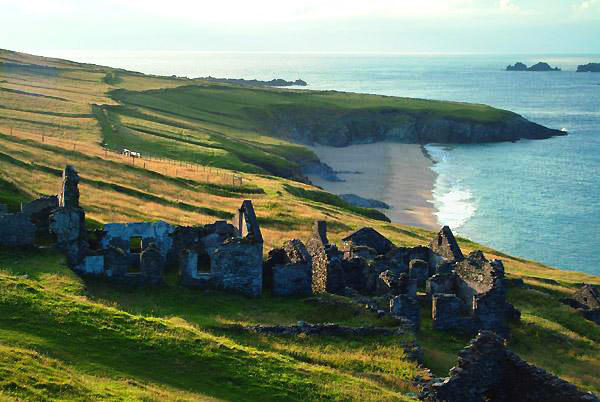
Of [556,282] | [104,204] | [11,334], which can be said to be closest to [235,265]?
[11,334]

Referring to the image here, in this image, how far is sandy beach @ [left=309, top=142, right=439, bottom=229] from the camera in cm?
11538

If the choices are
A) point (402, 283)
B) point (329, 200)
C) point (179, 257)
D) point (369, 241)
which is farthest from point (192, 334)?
point (329, 200)

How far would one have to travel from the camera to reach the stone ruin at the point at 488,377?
26047 mm

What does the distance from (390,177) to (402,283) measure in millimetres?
105483

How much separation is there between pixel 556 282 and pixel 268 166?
71852 millimetres

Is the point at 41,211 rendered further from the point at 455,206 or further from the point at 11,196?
the point at 455,206

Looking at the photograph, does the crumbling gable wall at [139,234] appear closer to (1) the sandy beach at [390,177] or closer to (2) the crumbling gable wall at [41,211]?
(2) the crumbling gable wall at [41,211]

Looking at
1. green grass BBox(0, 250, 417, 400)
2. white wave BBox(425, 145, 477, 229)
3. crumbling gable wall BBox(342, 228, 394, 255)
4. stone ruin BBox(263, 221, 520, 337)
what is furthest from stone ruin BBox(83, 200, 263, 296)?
white wave BBox(425, 145, 477, 229)

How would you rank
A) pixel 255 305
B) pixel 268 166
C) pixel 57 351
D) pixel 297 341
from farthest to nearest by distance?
pixel 268 166, pixel 255 305, pixel 297 341, pixel 57 351

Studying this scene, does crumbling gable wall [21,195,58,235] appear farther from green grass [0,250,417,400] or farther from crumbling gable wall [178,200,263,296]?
crumbling gable wall [178,200,263,296]

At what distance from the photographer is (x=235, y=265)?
127ft

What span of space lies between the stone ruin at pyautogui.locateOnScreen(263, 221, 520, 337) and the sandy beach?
191 feet

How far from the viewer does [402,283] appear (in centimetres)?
4294

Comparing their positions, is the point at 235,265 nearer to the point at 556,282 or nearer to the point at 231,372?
the point at 231,372
